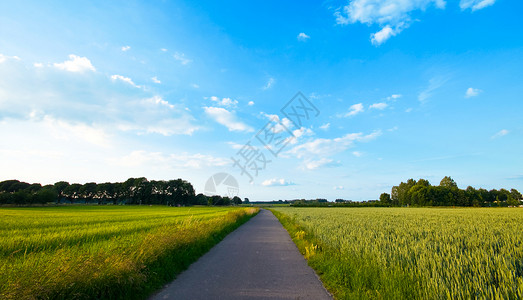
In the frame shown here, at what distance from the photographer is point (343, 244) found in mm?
7676

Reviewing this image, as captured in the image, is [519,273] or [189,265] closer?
[519,273]

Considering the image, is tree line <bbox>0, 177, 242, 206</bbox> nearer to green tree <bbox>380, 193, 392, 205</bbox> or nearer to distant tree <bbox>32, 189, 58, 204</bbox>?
distant tree <bbox>32, 189, 58, 204</bbox>

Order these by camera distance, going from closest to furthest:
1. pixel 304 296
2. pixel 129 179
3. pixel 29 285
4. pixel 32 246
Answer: pixel 29 285 → pixel 304 296 → pixel 32 246 → pixel 129 179

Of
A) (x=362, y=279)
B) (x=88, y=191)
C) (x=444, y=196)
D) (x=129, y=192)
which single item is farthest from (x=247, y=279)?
(x=88, y=191)

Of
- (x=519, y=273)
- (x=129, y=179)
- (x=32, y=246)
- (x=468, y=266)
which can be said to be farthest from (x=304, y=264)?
(x=129, y=179)

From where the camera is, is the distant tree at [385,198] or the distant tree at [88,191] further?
the distant tree at [385,198]

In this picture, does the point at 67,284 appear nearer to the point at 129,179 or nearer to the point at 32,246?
the point at 32,246

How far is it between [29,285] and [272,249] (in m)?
7.88

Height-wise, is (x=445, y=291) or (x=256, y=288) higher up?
(x=445, y=291)

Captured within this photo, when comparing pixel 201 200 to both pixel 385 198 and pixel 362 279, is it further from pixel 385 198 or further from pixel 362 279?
pixel 362 279

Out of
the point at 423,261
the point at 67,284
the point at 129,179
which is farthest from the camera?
the point at 129,179

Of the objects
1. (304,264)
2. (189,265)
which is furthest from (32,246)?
(304,264)

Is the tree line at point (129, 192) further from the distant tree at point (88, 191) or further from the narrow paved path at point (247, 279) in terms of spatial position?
the narrow paved path at point (247, 279)

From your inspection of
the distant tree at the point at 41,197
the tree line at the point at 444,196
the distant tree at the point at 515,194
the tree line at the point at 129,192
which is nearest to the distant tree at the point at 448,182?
the tree line at the point at 444,196
